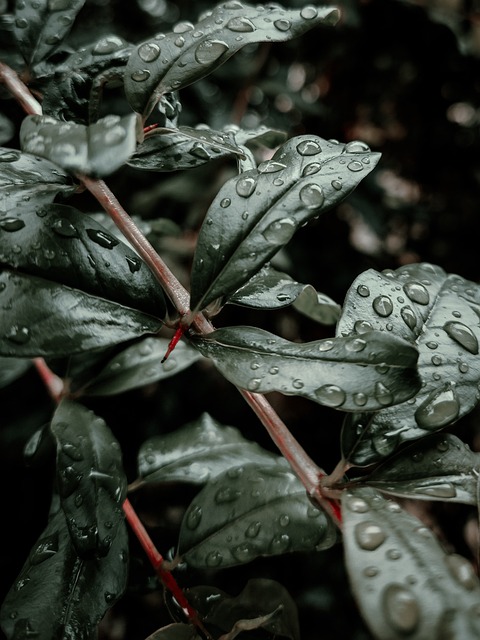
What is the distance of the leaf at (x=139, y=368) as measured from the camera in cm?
73

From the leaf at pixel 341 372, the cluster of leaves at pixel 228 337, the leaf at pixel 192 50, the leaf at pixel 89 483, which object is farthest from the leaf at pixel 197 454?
the leaf at pixel 192 50

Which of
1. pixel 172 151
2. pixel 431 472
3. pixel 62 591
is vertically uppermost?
pixel 172 151

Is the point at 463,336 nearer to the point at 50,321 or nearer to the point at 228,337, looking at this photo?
the point at 228,337

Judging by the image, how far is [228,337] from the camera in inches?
20.4

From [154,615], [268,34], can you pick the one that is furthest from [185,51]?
[154,615]

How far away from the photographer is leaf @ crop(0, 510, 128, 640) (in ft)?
1.81

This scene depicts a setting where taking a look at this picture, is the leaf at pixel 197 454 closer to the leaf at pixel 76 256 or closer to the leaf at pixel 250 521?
the leaf at pixel 250 521

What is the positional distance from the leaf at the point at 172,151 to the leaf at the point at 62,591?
1.23 ft

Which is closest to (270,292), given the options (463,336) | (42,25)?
(463,336)

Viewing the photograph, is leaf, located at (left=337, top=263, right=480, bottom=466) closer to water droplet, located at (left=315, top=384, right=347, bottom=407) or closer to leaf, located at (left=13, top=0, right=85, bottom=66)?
water droplet, located at (left=315, top=384, right=347, bottom=407)

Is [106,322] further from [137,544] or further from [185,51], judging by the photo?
[137,544]

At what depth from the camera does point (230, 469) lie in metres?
0.65

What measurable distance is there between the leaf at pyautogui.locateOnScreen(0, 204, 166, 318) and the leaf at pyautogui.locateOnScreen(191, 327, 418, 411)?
0.11 metres

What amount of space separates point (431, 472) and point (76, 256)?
362 millimetres
